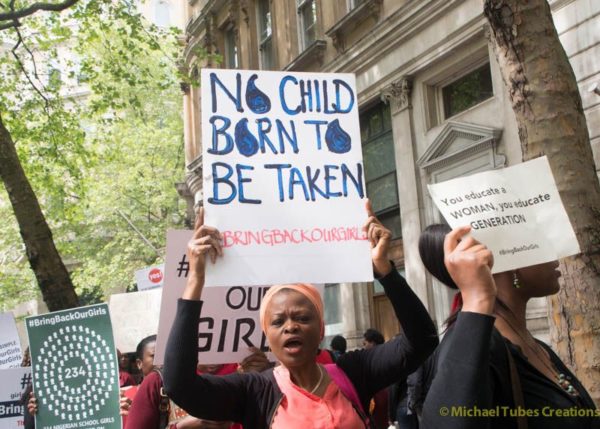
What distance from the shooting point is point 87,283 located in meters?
26.7

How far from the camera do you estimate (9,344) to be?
7863 mm

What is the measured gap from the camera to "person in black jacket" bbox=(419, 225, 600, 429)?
1.68m

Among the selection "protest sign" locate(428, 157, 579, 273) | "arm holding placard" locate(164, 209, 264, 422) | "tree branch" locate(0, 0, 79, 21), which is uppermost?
"tree branch" locate(0, 0, 79, 21)

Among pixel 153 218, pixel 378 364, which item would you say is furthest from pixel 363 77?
pixel 153 218

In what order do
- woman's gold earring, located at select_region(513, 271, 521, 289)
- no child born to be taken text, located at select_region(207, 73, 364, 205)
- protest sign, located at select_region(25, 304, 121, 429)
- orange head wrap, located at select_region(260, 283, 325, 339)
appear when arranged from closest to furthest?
1. woman's gold earring, located at select_region(513, 271, 521, 289)
2. orange head wrap, located at select_region(260, 283, 325, 339)
3. no child born to be taken text, located at select_region(207, 73, 364, 205)
4. protest sign, located at select_region(25, 304, 121, 429)

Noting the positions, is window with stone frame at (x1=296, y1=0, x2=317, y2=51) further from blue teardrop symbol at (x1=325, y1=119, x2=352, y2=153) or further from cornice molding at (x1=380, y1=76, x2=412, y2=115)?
blue teardrop symbol at (x1=325, y1=119, x2=352, y2=153)

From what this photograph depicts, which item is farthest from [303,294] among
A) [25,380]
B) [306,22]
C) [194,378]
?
[306,22]

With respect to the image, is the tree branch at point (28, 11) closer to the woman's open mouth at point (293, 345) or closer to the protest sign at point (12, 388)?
the protest sign at point (12, 388)

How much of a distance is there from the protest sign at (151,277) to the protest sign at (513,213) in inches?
428

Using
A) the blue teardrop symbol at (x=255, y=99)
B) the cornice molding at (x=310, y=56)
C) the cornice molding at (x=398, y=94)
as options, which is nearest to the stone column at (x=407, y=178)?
the cornice molding at (x=398, y=94)

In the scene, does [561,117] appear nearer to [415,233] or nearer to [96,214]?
[415,233]

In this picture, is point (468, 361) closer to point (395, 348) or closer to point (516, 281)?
point (516, 281)

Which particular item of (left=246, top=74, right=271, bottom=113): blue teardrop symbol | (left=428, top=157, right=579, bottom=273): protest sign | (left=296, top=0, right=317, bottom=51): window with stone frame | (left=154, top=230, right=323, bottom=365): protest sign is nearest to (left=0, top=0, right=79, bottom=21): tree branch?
(left=296, top=0, right=317, bottom=51): window with stone frame

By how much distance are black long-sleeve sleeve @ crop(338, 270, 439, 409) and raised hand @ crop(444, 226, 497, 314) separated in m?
0.74
